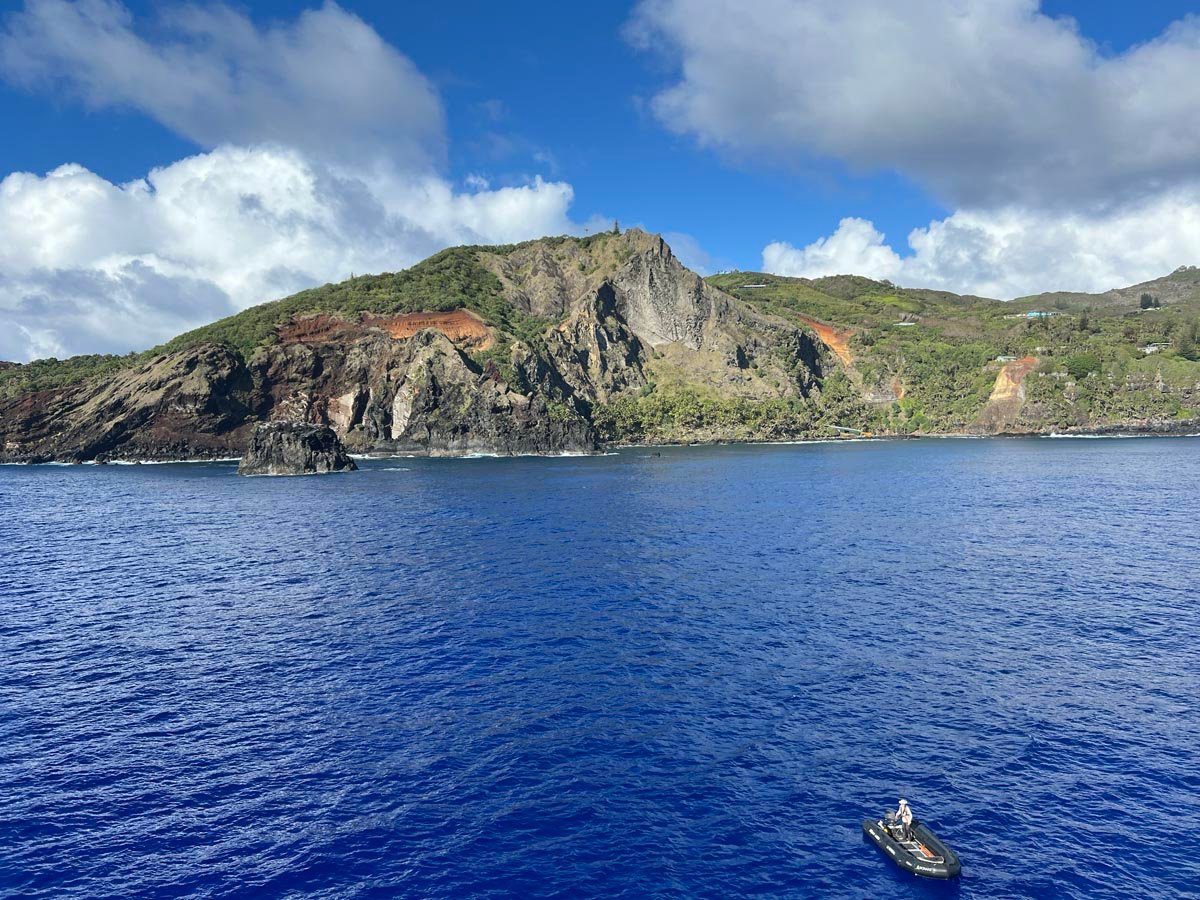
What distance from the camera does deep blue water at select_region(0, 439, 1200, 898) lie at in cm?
3128

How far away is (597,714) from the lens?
44.6 meters

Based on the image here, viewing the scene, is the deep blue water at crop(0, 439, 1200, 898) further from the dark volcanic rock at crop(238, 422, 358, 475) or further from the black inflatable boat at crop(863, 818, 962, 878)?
the dark volcanic rock at crop(238, 422, 358, 475)

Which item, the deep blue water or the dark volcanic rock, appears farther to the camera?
the dark volcanic rock

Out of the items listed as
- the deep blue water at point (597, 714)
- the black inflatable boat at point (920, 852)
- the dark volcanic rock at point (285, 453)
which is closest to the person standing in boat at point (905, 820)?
the black inflatable boat at point (920, 852)

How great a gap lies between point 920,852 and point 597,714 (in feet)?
64.8

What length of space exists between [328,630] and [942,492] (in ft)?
386

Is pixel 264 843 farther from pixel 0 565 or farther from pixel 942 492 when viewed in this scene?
pixel 942 492

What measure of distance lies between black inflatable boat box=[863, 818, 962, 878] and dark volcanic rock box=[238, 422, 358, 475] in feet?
584

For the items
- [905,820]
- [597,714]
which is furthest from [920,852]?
[597,714]

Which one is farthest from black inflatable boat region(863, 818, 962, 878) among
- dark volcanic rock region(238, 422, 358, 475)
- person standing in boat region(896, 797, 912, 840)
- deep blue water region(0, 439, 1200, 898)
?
dark volcanic rock region(238, 422, 358, 475)

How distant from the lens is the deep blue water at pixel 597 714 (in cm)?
3128

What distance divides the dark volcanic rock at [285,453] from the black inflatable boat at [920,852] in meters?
178

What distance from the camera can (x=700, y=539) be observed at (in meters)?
95.0

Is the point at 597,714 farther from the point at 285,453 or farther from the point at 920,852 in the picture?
the point at 285,453
